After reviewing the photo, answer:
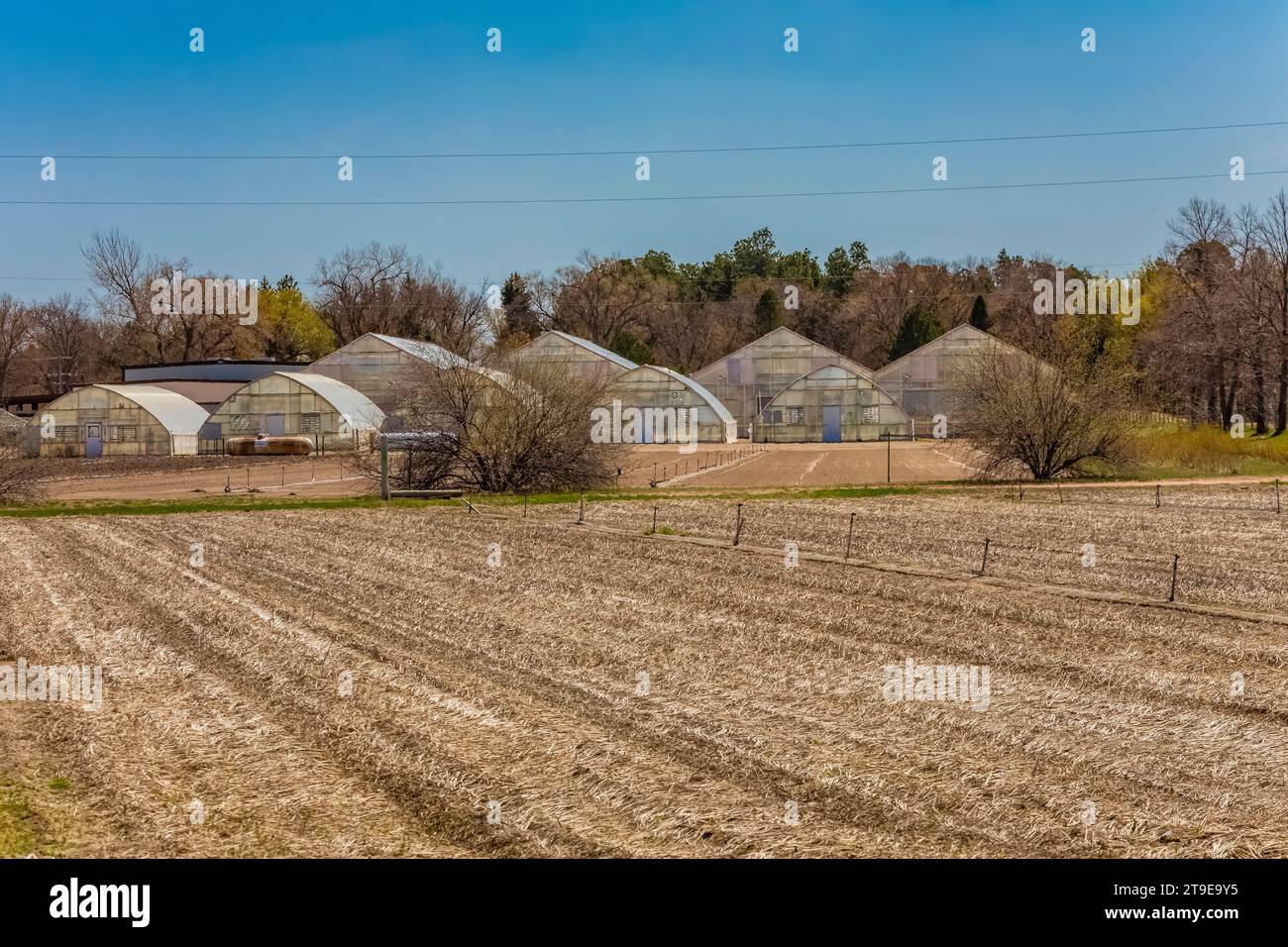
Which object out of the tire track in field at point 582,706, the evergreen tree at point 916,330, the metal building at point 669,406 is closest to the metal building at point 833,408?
the metal building at point 669,406

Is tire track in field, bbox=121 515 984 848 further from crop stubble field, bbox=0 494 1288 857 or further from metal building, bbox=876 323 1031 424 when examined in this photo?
metal building, bbox=876 323 1031 424

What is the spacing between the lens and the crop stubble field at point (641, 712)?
10211 millimetres

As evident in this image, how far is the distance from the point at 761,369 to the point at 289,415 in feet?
118

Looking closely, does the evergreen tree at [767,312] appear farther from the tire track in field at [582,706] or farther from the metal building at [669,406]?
the tire track in field at [582,706]

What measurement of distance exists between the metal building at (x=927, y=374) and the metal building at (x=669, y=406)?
578 inches

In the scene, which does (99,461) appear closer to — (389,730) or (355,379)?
(355,379)

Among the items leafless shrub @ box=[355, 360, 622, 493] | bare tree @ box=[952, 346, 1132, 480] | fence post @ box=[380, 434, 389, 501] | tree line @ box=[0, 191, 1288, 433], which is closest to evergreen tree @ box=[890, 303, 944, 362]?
tree line @ box=[0, 191, 1288, 433]

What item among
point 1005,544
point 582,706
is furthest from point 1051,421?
point 582,706

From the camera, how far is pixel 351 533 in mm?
32875

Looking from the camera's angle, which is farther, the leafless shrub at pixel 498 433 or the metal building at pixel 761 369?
the metal building at pixel 761 369

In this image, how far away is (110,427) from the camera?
77.1m

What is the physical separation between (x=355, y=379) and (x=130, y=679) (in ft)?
226

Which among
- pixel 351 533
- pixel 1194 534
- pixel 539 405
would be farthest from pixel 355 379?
pixel 1194 534

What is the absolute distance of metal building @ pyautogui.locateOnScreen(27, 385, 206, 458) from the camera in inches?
3014
